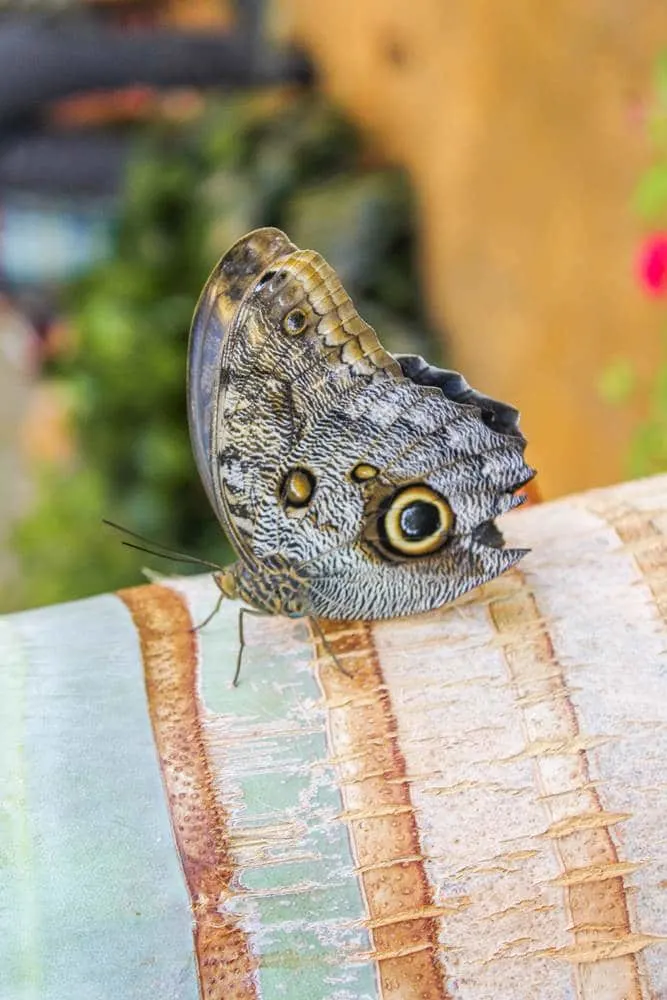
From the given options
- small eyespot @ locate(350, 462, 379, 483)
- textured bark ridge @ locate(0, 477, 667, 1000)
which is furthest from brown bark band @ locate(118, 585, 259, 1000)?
small eyespot @ locate(350, 462, 379, 483)

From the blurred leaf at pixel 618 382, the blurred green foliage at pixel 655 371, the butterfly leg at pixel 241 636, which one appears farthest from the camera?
the blurred leaf at pixel 618 382

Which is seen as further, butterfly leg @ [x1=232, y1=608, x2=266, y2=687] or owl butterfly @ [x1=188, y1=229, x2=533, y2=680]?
owl butterfly @ [x1=188, y1=229, x2=533, y2=680]

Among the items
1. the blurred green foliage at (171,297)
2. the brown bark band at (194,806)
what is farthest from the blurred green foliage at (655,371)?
the brown bark band at (194,806)

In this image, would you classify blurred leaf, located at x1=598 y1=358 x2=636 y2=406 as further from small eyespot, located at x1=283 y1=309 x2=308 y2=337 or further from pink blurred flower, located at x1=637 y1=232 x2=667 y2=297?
small eyespot, located at x1=283 y1=309 x2=308 y2=337

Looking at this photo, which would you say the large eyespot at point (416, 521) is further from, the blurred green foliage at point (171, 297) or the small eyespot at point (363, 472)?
the blurred green foliage at point (171, 297)

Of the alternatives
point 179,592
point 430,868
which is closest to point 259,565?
point 179,592

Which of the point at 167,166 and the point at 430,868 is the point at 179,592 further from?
the point at 167,166
